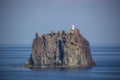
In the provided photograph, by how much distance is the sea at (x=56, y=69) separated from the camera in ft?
20.7

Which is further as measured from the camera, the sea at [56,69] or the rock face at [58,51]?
the rock face at [58,51]

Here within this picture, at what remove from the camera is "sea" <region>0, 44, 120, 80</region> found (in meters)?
6.31

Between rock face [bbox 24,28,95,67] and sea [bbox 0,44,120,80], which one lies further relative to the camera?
rock face [bbox 24,28,95,67]

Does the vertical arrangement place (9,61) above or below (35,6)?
below

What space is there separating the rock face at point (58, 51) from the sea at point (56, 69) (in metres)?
0.10

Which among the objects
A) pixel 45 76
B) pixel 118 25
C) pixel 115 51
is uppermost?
pixel 118 25

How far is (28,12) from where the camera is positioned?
652cm

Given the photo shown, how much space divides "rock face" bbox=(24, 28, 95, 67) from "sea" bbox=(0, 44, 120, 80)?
10 centimetres

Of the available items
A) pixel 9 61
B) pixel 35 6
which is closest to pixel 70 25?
pixel 35 6

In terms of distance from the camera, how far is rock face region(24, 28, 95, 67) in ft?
21.1

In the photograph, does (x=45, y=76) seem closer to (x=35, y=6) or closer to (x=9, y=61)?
(x=9, y=61)

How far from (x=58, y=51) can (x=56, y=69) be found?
0.31 meters

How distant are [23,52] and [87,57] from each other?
1086 millimetres

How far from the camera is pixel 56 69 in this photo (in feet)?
21.2
